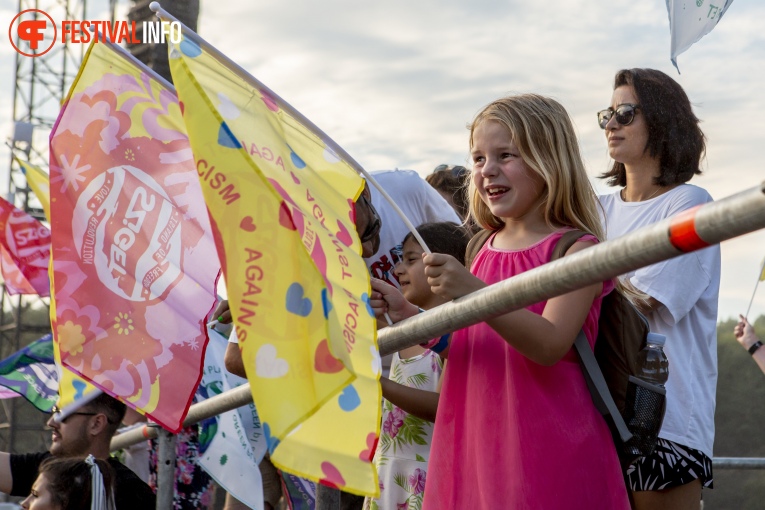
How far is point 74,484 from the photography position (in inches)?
162

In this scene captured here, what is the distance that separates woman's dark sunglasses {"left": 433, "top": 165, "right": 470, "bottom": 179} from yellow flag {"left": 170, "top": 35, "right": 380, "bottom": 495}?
69.2 inches

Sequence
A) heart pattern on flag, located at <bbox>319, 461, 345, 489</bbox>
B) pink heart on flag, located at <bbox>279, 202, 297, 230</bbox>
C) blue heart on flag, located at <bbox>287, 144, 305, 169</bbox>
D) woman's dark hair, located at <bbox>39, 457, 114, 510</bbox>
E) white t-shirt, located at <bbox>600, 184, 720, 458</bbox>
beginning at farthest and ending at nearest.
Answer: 1. woman's dark hair, located at <bbox>39, 457, 114, 510</bbox>
2. white t-shirt, located at <bbox>600, 184, 720, 458</bbox>
3. blue heart on flag, located at <bbox>287, 144, 305, 169</bbox>
4. pink heart on flag, located at <bbox>279, 202, 297, 230</bbox>
5. heart pattern on flag, located at <bbox>319, 461, 345, 489</bbox>

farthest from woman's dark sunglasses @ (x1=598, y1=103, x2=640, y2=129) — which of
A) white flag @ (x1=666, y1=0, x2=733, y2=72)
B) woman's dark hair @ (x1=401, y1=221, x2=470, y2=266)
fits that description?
woman's dark hair @ (x1=401, y1=221, x2=470, y2=266)

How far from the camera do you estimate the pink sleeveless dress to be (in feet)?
7.67

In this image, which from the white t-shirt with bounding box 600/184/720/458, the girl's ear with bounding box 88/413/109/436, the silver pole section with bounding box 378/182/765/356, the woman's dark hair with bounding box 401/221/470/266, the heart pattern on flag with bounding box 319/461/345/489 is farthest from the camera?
the girl's ear with bounding box 88/413/109/436

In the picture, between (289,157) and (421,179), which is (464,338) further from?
(421,179)

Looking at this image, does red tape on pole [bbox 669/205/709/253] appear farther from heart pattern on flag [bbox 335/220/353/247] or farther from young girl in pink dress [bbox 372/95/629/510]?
heart pattern on flag [bbox 335/220/353/247]

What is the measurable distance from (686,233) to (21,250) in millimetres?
6382

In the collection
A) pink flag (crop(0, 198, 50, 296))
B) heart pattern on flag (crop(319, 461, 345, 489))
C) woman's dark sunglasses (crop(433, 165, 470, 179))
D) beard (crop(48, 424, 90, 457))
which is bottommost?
heart pattern on flag (crop(319, 461, 345, 489))

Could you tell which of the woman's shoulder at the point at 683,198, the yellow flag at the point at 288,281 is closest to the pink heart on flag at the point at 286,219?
the yellow flag at the point at 288,281

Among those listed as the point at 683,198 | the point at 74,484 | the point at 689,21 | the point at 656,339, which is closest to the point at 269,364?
the point at 656,339

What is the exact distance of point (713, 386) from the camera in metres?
3.06

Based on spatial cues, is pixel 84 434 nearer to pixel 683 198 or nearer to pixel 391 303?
pixel 391 303

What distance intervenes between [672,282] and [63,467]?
2407 mm
